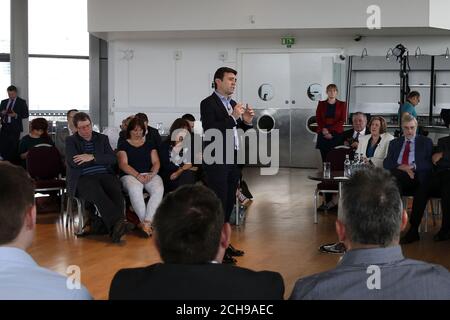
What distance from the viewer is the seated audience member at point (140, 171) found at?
7.07 metres

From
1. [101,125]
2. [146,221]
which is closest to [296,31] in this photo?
[101,125]

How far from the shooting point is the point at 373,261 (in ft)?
6.51

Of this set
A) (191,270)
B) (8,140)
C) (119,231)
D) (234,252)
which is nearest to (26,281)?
(191,270)

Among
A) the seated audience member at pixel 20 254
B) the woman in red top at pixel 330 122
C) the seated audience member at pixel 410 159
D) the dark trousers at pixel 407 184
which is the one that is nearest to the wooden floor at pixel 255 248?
the dark trousers at pixel 407 184

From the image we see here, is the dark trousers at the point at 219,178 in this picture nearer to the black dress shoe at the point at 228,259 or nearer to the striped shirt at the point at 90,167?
the black dress shoe at the point at 228,259

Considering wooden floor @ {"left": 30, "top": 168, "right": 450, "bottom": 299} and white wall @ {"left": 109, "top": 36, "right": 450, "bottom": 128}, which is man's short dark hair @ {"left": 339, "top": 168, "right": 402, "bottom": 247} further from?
white wall @ {"left": 109, "top": 36, "right": 450, "bottom": 128}

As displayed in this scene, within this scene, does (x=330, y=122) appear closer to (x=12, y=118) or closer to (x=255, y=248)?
(x=255, y=248)

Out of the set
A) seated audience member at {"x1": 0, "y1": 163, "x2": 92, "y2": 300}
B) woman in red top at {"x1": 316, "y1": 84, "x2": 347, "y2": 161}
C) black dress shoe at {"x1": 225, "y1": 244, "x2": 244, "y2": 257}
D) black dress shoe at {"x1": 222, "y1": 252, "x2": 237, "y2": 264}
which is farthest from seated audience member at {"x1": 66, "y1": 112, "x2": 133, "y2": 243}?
seated audience member at {"x1": 0, "y1": 163, "x2": 92, "y2": 300}

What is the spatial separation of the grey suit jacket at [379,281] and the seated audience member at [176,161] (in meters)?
5.48

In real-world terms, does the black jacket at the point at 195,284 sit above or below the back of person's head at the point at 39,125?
below

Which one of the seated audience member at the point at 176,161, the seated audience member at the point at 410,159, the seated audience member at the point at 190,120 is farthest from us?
the seated audience member at the point at 190,120

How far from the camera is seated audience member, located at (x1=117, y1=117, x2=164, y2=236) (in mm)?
7066
